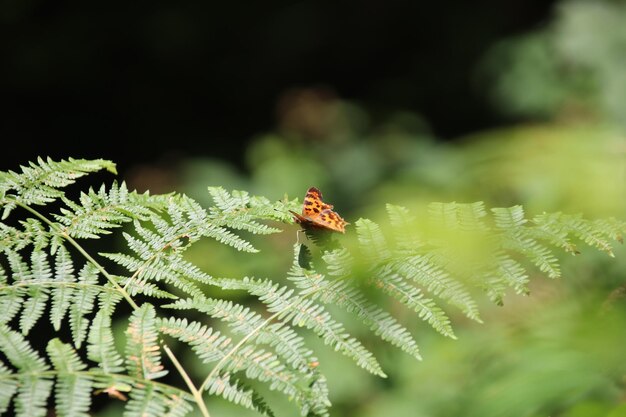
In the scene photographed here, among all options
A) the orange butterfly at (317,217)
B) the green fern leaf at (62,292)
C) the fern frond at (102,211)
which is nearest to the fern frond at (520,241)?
the orange butterfly at (317,217)

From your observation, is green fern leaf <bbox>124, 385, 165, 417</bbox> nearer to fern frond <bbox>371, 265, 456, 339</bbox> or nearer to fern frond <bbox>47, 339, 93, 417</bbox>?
fern frond <bbox>47, 339, 93, 417</bbox>

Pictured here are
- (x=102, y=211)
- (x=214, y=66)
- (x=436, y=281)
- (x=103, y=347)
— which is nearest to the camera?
(x=103, y=347)

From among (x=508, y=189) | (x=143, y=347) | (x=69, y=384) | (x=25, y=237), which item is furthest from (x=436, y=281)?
(x=508, y=189)

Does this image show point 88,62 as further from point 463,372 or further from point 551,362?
point 551,362

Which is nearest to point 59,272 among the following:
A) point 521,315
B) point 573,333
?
point 573,333

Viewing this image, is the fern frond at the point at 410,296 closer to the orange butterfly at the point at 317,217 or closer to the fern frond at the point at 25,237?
the orange butterfly at the point at 317,217

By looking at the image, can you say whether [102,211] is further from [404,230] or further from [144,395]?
[404,230]
